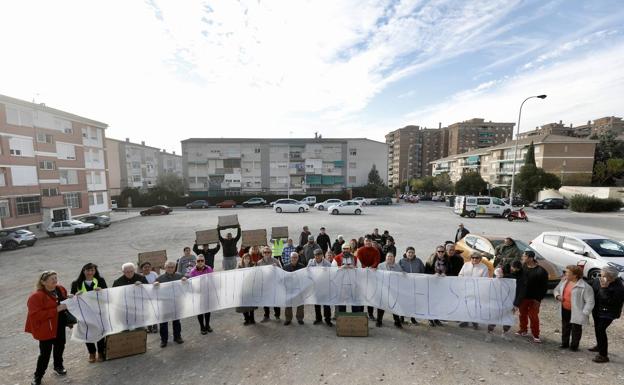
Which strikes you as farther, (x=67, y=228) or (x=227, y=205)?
(x=227, y=205)

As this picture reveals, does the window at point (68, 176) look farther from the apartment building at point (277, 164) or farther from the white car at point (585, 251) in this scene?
the white car at point (585, 251)

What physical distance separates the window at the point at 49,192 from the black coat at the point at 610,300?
38.2 m

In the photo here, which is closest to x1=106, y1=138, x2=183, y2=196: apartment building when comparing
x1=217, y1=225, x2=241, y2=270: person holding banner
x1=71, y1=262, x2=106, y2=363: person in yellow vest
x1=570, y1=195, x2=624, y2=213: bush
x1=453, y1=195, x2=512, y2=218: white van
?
x1=217, y1=225, x2=241, y2=270: person holding banner

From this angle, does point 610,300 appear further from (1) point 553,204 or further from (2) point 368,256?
(1) point 553,204

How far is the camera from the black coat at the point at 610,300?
14.0 ft

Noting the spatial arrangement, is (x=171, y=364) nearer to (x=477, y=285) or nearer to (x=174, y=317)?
(x=174, y=317)

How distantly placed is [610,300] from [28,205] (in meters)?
37.3

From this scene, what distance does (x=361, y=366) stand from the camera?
14.6ft

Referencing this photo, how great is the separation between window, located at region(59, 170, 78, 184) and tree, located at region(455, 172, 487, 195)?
56203mm

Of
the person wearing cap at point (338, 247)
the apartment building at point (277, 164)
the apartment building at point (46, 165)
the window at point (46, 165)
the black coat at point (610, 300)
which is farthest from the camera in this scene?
the apartment building at point (277, 164)

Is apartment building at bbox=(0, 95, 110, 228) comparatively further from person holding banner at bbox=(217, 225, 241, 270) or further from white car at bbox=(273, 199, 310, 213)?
person holding banner at bbox=(217, 225, 241, 270)

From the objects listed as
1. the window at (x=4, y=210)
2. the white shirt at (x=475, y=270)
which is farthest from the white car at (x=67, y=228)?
the white shirt at (x=475, y=270)

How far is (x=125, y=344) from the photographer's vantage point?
485 cm

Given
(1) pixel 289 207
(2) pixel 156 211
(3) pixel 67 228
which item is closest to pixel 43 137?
(3) pixel 67 228
